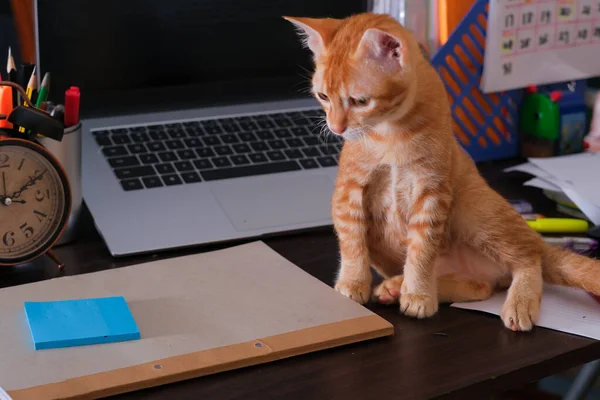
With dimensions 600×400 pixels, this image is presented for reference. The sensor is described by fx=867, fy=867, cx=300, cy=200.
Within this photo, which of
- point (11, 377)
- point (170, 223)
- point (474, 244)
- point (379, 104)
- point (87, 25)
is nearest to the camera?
point (11, 377)

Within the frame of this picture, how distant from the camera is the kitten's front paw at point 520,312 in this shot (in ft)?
2.73

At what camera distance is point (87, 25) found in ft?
3.79

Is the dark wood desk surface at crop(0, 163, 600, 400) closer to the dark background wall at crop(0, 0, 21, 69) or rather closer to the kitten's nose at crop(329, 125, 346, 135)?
the kitten's nose at crop(329, 125, 346, 135)

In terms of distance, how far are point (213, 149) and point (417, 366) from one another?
504mm

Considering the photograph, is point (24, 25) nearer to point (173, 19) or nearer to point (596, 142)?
point (173, 19)

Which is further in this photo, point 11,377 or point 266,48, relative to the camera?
point 266,48

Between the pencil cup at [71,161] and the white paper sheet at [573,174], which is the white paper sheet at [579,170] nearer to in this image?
the white paper sheet at [573,174]

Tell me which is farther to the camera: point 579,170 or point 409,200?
point 579,170

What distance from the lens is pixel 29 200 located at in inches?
36.6

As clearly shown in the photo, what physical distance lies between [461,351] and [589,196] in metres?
0.37

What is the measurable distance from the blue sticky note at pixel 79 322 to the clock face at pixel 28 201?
0.13m

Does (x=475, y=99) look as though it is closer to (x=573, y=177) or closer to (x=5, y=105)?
(x=573, y=177)

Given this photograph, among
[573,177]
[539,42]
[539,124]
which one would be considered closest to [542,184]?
[573,177]

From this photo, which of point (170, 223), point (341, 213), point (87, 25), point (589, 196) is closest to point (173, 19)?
point (87, 25)
